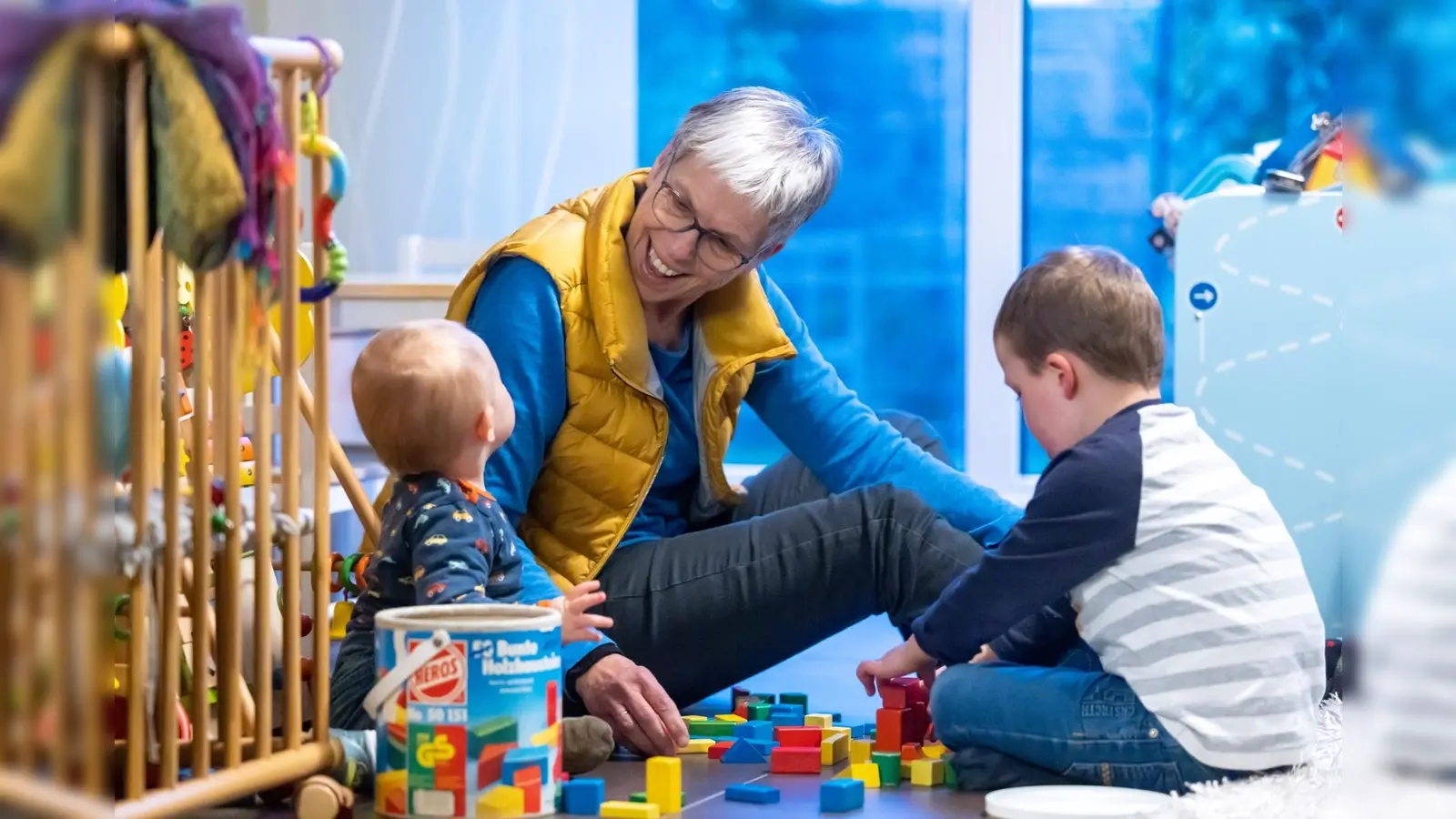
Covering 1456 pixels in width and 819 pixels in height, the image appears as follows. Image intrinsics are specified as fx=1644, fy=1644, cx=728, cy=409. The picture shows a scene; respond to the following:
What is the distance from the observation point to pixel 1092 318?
167 cm

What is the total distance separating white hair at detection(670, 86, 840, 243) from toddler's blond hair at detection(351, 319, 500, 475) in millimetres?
430

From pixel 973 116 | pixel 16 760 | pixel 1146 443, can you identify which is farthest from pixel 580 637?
pixel 973 116

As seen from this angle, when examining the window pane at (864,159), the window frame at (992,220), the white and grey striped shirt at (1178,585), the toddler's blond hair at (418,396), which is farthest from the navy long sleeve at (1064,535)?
the window pane at (864,159)

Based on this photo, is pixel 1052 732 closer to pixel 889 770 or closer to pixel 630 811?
pixel 889 770

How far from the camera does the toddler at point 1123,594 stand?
1.54 m

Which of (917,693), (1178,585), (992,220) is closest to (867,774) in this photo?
(917,693)

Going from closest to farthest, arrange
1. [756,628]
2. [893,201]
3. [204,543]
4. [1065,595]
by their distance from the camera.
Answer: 1. [204,543]
2. [1065,595]
3. [756,628]
4. [893,201]

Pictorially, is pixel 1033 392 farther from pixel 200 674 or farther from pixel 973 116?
pixel 973 116

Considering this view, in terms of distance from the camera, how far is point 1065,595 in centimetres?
172

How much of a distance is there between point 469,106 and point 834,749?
243 cm

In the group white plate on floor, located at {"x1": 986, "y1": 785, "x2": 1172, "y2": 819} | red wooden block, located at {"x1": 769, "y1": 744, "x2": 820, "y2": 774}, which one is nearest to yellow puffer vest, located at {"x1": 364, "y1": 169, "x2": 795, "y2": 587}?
red wooden block, located at {"x1": 769, "y1": 744, "x2": 820, "y2": 774}

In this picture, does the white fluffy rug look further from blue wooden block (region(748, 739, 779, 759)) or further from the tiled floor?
blue wooden block (region(748, 739, 779, 759))

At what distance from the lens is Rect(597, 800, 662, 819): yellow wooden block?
145 centimetres

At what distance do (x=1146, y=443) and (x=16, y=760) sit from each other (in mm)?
1205
